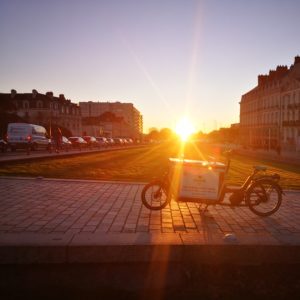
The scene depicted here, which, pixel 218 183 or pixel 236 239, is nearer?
pixel 236 239

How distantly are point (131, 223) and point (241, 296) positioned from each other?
2.48m

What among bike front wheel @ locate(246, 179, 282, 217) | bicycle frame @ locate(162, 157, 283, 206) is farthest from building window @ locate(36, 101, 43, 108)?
bike front wheel @ locate(246, 179, 282, 217)

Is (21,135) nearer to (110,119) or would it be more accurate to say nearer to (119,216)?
(119,216)

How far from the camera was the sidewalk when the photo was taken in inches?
182

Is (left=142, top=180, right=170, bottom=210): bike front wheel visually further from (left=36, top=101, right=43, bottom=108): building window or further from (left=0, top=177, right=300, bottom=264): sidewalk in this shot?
(left=36, top=101, right=43, bottom=108): building window

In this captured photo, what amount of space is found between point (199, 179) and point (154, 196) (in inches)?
42.1

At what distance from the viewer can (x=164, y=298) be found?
379cm

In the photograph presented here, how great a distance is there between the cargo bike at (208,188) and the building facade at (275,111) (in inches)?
1878

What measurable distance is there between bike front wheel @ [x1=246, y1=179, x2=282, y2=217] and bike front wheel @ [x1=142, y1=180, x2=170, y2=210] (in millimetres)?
1651

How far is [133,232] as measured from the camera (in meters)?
5.36

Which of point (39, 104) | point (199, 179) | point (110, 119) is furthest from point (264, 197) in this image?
point (110, 119)

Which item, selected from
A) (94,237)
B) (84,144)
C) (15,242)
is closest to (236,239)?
(94,237)

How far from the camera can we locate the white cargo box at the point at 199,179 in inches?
253

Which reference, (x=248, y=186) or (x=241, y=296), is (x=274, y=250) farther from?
(x=248, y=186)
